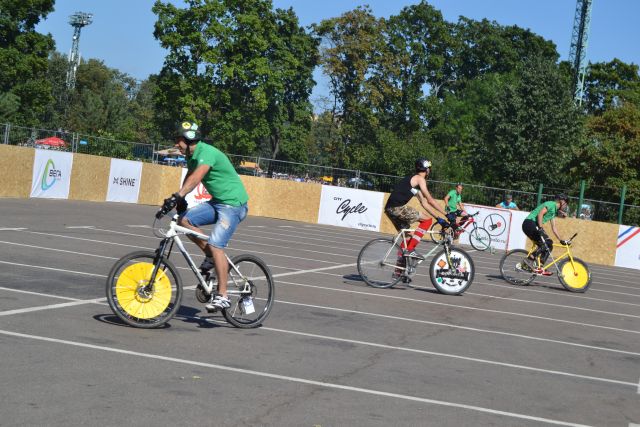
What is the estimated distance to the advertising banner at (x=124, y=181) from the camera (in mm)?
32094

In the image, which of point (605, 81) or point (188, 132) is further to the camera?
point (605, 81)

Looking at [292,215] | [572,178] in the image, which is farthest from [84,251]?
[572,178]

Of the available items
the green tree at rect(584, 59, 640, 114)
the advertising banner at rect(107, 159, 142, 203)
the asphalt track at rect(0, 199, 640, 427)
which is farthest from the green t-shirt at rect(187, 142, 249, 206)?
the green tree at rect(584, 59, 640, 114)

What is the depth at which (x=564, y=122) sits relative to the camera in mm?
46406

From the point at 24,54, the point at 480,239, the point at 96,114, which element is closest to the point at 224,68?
the point at 24,54

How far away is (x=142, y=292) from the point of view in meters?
7.84

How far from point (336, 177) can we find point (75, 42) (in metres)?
75.9

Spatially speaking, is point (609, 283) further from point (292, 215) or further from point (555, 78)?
point (555, 78)

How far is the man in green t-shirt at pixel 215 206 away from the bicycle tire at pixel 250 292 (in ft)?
0.59

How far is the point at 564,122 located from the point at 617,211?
48.9 feet

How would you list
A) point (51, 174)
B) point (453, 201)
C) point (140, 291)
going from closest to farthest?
1. point (140, 291)
2. point (453, 201)
3. point (51, 174)

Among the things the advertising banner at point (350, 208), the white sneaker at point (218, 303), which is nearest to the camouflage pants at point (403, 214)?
the white sneaker at point (218, 303)

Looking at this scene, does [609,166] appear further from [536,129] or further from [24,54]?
[24,54]

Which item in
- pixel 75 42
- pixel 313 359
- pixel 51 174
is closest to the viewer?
pixel 313 359
